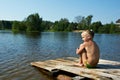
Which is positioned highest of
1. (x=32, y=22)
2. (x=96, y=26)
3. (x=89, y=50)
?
(x=32, y=22)

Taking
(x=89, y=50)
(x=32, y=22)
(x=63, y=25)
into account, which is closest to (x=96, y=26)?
(x=63, y=25)

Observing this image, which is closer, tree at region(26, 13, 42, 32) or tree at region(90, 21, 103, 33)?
tree at region(26, 13, 42, 32)

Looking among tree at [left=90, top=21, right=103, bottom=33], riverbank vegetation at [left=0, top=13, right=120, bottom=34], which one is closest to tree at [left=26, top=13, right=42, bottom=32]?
riverbank vegetation at [left=0, top=13, right=120, bottom=34]

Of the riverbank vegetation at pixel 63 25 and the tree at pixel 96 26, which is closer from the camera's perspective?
the riverbank vegetation at pixel 63 25

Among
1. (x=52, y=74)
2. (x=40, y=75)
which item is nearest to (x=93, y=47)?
(x=52, y=74)

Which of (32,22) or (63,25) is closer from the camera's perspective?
(32,22)

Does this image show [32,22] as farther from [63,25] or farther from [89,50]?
[89,50]

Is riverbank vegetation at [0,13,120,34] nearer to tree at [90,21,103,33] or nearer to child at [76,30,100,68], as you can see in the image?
tree at [90,21,103,33]

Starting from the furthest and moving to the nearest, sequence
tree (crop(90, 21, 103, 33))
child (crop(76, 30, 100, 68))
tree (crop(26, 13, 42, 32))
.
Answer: tree (crop(90, 21, 103, 33))
tree (crop(26, 13, 42, 32))
child (crop(76, 30, 100, 68))

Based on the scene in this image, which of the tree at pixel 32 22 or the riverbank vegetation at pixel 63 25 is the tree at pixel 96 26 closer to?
the riverbank vegetation at pixel 63 25

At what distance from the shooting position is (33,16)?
119062mm

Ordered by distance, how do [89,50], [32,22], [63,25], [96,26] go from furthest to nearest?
[63,25] < [96,26] < [32,22] < [89,50]

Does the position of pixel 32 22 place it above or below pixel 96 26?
above

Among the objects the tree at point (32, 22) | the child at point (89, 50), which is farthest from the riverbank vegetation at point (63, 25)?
the child at point (89, 50)
